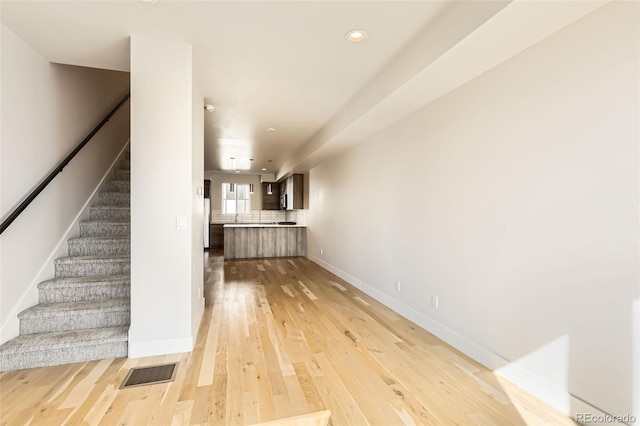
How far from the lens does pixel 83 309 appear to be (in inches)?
99.7

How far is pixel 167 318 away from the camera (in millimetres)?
2494

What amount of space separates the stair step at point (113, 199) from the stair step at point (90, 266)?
3.41ft

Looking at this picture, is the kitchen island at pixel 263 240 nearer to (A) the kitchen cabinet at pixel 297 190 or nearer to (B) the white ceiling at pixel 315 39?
(A) the kitchen cabinet at pixel 297 190

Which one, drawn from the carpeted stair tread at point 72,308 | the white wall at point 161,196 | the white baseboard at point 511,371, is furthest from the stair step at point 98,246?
the white baseboard at point 511,371

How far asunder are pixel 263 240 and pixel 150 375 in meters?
5.60

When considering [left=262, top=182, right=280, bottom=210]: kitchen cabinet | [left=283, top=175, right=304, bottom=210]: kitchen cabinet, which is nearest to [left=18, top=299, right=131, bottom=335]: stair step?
[left=283, top=175, right=304, bottom=210]: kitchen cabinet

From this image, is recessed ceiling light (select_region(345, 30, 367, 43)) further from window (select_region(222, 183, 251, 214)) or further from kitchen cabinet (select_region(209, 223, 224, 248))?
window (select_region(222, 183, 251, 214))

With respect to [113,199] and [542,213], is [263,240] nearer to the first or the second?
[113,199]

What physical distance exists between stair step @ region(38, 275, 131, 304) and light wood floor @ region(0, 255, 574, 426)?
650mm

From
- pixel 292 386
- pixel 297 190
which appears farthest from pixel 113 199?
pixel 297 190

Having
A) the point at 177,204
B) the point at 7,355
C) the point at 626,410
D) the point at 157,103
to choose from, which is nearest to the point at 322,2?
the point at 157,103

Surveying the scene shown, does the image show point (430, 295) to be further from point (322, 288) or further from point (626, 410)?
point (322, 288)

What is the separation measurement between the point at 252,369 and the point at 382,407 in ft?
3.28

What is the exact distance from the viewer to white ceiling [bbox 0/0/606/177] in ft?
6.32
